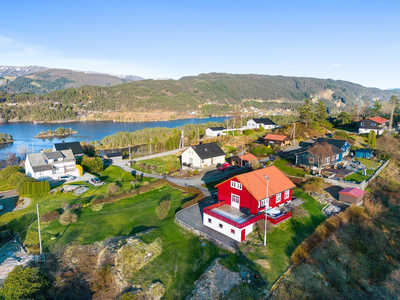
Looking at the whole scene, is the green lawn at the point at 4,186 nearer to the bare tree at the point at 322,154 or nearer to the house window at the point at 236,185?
the house window at the point at 236,185

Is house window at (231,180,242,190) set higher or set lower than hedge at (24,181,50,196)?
higher

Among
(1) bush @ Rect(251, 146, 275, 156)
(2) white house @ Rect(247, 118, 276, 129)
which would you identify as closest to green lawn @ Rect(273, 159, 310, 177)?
(1) bush @ Rect(251, 146, 275, 156)

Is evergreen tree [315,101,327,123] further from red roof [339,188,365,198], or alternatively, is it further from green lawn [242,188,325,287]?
green lawn [242,188,325,287]

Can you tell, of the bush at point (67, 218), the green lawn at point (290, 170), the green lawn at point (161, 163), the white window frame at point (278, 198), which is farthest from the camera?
the green lawn at point (161, 163)

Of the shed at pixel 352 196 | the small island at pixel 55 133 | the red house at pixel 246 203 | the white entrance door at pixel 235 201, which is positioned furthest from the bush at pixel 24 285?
the small island at pixel 55 133

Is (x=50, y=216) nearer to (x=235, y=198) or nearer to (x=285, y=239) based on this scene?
(x=235, y=198)

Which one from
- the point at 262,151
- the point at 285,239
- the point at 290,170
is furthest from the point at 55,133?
the point at 285,239

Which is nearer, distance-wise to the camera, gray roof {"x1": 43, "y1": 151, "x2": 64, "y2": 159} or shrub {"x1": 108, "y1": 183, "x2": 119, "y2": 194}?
shrub {"x1": 108, "y1": 183, "x2": 119, "y2": 194}
